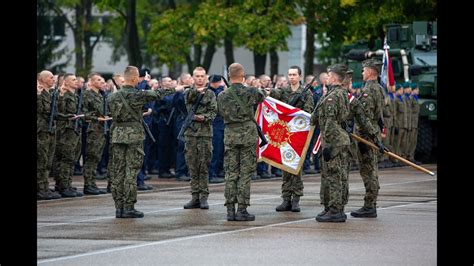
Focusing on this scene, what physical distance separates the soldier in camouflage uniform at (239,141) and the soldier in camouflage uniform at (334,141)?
0.85m

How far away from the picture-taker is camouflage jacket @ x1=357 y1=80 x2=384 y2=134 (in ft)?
61.3

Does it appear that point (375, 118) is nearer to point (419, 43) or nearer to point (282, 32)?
point (419, 43)

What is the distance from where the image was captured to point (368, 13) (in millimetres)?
42719

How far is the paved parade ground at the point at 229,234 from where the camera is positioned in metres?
14.1

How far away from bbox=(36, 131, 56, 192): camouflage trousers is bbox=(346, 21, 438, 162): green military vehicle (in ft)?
45.9

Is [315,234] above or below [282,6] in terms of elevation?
below

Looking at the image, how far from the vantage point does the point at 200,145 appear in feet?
65.7

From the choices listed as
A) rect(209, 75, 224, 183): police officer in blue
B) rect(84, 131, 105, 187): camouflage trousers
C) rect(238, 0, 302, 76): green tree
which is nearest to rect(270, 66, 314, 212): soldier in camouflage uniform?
rect(84, 131, 105, 187): camouflage trousers

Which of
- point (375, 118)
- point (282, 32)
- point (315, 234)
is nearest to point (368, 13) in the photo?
point (282, 32)

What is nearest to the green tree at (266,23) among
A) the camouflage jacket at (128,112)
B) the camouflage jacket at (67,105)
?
the camouflage jacket at (67,105)

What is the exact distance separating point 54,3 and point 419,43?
25.4m

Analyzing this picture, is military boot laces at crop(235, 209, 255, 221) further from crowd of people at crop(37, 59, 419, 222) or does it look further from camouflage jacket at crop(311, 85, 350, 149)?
camouflage jacket at crop(311, 85, 350, 149)

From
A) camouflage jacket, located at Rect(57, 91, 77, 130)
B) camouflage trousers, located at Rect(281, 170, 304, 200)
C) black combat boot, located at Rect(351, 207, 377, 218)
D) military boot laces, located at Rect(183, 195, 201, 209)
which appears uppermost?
camouflage jacket, located at Rect(57, 91, 77, 130)

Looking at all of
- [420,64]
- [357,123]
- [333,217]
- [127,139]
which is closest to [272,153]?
[357,123]
